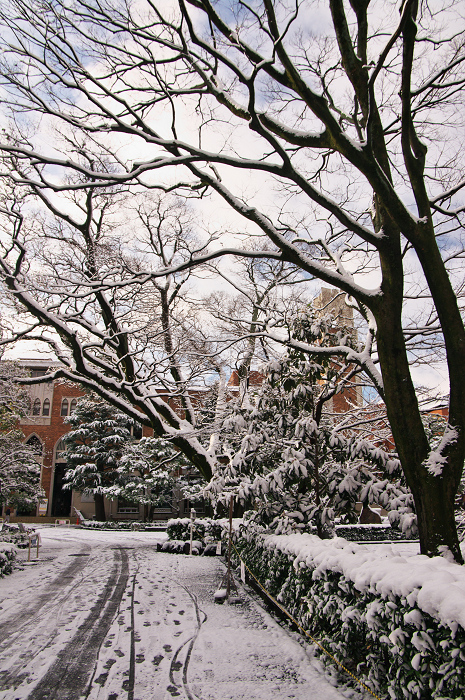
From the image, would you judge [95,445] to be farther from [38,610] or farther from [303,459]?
[303,459]

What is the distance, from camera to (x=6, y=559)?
1112 centimetres

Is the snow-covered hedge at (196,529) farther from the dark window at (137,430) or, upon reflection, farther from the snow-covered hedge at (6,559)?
the dark window at (137,430)

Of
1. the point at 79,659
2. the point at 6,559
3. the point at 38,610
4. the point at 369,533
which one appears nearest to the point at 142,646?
the point at 79,659

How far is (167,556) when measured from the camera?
15.3 meters

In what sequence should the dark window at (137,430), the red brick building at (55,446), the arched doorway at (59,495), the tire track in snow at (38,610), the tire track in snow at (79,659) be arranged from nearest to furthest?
1. the tire track in snow at (79,659)
2. the tire track in snow at (38,610)
3. the red brick building at (55,446)
4. the arched doorway at (59,495)
5. the dark window at (137,430)

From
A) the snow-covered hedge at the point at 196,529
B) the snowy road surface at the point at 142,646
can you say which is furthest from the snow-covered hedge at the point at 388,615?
the snow-covered hedge at the point at 196,529

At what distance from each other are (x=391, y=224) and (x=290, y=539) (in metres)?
4.74

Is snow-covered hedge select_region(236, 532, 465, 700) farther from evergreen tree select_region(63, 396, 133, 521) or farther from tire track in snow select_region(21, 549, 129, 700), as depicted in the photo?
evergreen tree select_region(63, 396, 133, 521)

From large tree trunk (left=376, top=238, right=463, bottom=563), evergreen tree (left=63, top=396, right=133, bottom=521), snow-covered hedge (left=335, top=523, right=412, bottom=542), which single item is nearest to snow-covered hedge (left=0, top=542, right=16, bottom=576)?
large tree trunk (left=376, top=238, right=463, bottom=563)

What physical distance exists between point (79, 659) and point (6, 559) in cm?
730

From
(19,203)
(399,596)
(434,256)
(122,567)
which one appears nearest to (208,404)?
(122,567)

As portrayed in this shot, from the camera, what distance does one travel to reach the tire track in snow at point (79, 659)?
13.9ft

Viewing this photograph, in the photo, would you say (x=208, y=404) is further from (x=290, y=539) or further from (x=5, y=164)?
(x=290, y=539)

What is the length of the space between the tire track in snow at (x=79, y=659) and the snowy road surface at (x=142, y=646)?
0.01 metres
